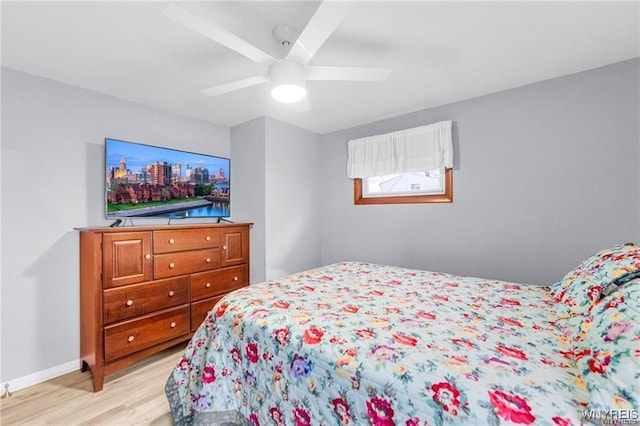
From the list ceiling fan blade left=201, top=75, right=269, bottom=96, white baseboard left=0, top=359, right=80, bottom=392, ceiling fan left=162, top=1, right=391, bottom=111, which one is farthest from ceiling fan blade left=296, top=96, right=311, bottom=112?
white baseboard left=0, top=359, right=80, bottom=392

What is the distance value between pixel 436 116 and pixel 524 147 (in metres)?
0.84

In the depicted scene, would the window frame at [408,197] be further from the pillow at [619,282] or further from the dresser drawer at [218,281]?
the pillow at [619,282]

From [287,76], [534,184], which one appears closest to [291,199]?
[287,76]

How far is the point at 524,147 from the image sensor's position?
2385 mm

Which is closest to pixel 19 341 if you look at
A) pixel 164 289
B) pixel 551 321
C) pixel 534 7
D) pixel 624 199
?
pixel 164 289

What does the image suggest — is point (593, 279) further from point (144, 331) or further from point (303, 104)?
point (144, 331)

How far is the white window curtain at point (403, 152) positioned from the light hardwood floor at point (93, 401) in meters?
2.72

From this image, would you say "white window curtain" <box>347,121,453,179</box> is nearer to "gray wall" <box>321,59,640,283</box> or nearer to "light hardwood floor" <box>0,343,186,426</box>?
"gray wall" <box>321,59,640,283</box>

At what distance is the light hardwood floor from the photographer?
1649mm

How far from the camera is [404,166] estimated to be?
299 cm

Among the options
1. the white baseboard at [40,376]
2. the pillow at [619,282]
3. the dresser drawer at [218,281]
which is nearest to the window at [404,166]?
the dresser drawer at [218,281]

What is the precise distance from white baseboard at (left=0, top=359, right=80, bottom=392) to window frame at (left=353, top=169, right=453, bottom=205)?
3.02m

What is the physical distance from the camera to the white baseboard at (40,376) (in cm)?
195

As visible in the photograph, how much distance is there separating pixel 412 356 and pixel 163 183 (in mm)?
2653
